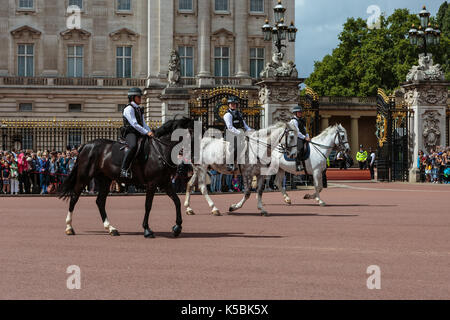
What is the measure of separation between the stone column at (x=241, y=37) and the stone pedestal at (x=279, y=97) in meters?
26.2

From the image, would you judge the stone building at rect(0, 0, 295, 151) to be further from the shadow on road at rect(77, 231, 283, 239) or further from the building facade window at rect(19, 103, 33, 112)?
the shadow on road at rect(77, 231, 283, 239)

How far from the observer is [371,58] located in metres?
61.1

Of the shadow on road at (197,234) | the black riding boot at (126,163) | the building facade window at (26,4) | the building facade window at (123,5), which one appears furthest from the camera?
the building facade window at (123,5)

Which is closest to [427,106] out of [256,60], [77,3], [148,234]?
[148,234]

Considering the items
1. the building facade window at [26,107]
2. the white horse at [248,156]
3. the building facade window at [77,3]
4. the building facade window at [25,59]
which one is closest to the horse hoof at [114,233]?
the white horse at [248,156]

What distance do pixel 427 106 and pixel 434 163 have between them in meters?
2.54

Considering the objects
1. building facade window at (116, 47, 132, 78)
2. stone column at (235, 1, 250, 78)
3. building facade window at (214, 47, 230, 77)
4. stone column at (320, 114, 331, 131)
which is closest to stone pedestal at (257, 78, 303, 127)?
stone column at (235, 1, 250, 78)

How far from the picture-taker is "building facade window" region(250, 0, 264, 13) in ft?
175

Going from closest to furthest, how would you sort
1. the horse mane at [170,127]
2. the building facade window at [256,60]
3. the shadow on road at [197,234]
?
the shadow on road at [197,234]
the horse mane at [170,127]
the building facade window at [256,60]

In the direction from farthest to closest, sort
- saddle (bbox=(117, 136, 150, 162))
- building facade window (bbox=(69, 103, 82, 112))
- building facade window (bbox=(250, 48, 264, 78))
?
building facade window (bbox=(250, 48, 264, 78)) → building facade window (bbox=(69, 103, 82, 112)) → saddle (bbox=(117, 136, 150, 162))

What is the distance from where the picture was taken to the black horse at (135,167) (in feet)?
38.0

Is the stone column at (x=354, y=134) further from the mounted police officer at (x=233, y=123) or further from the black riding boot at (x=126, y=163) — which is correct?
the black riding boot at (x=126, y=163)

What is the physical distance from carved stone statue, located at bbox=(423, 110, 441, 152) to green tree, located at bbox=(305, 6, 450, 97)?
3022 cm
